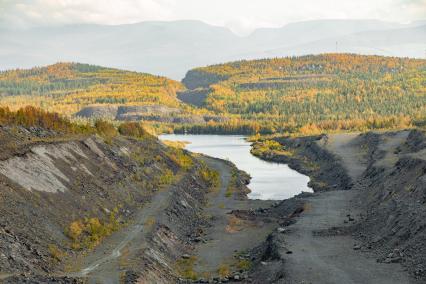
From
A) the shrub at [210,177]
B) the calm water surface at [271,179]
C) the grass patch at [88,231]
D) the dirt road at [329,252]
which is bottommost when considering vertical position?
the calm water surface at [271,179]

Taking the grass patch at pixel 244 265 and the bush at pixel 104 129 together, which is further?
the bush at pixel 104 129

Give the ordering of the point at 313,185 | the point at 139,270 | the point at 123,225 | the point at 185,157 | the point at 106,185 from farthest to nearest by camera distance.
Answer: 1. the point at 185,157
2. the point at 313,185
3. the point at 106,185
4. the point at 123,225
5. the point at 139,270

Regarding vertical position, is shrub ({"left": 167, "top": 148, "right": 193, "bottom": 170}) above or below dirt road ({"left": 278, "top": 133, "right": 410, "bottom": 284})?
above

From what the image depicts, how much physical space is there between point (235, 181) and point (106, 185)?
163 feet

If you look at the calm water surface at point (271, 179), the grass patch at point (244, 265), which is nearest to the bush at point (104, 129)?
the calm water surface at point (271, 179)

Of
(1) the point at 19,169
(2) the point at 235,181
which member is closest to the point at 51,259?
(1) the point at 19,169

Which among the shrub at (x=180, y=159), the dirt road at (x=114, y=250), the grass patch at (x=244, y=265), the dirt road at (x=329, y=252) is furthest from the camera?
the shrub at (x=180, y=159)

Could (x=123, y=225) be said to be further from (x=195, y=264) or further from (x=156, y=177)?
(x=156, y=177)

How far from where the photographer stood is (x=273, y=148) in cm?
19600

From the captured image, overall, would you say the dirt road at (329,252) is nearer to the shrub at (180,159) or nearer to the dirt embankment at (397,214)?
the dirt embankment at (397,214)

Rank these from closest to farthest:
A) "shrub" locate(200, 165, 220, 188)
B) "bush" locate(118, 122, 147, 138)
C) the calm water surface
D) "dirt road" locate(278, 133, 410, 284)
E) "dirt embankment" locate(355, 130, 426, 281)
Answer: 1. "dirt road" locate(278, 133, 410, 284)
2. "dirt embankment" locate(355, 130, 426, 281)
3. the calm water surface
4. "shrub" locate(200, 165, 220, 188)
5. "bush" locate(118, 122, 147, 138)

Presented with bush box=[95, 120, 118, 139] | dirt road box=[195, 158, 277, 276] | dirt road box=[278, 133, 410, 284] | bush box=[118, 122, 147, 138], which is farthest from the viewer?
bush box=[118, 122, 147, 138]

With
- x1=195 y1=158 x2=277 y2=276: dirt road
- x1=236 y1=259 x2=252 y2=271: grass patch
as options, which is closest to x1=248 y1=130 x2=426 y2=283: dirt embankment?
x1=236 y1=259 x2=252 y2=271: grass patch

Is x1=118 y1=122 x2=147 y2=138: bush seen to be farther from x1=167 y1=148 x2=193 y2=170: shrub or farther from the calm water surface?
the calm water surface
